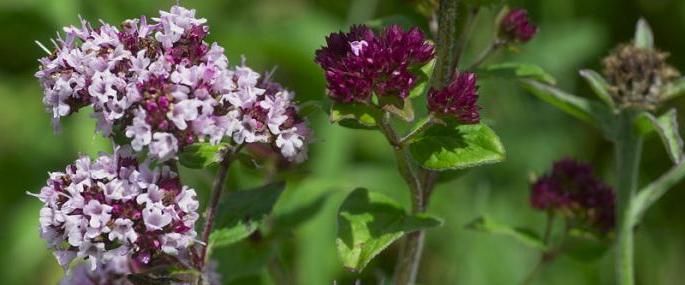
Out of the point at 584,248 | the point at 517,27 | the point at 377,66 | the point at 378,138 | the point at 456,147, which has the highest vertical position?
the point at 378,138

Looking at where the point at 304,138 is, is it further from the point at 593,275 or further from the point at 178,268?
the point at 593,275

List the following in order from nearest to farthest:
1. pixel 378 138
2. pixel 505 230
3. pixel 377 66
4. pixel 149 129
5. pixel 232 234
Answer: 1. pixel 149 129
2. pixel 377 66
3. pixel 232 234
4. pixel 505 230
5. pixel 378 138

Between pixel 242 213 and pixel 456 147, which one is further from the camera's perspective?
pixel 242 213

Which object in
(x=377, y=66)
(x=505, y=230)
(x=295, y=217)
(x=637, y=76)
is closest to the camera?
(x=377, y=66)


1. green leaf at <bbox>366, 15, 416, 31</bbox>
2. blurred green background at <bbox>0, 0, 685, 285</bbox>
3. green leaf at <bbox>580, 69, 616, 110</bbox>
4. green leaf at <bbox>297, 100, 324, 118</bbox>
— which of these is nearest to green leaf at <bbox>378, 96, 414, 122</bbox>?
green leaf at <bbox>297, 100, 324, 118</bbox>

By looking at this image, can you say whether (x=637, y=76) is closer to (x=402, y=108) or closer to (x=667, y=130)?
(x=667, y=130)

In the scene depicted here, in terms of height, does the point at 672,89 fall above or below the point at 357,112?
above

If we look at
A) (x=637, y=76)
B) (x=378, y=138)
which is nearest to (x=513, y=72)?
(x=637, y=76)
